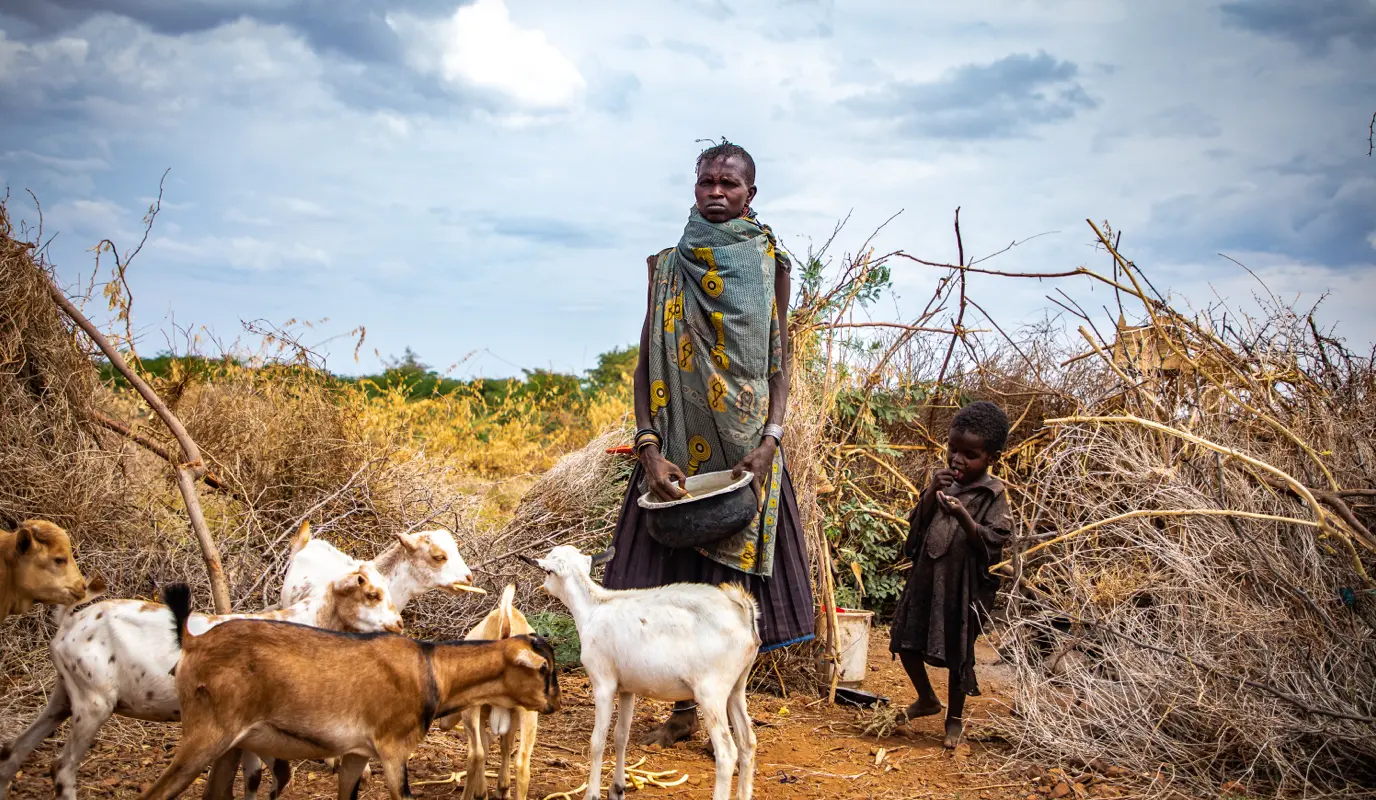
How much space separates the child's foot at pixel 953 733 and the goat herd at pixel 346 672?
1574 millimetres

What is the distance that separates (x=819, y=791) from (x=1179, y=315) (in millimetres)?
3906

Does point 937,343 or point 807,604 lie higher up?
point 937,343

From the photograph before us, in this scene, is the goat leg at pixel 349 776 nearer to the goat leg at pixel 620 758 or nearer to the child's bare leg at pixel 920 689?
the goat leg at pixel 620 758

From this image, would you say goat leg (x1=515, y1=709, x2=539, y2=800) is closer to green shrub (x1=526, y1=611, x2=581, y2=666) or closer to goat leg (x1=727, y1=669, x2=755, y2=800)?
goat leg (x1=727, y1=669, x2=755, y2=800)

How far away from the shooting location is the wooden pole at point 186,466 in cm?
490

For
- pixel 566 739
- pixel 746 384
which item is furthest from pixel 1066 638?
pixel 566 739

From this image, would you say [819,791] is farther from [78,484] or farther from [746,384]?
[78,484]

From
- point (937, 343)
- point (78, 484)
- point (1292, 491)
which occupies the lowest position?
A: point (78, 484)

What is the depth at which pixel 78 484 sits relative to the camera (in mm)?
5773

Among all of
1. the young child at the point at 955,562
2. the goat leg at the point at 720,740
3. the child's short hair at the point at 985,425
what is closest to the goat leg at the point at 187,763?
the goat leg at the point at 720,740

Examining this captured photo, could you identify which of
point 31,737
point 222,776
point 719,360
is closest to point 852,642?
point 719,360

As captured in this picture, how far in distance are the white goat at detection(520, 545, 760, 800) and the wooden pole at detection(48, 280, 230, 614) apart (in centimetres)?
179

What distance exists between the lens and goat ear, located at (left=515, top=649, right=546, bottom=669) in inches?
144

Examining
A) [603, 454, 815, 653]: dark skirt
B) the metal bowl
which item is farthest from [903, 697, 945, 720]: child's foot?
the metal bowl
